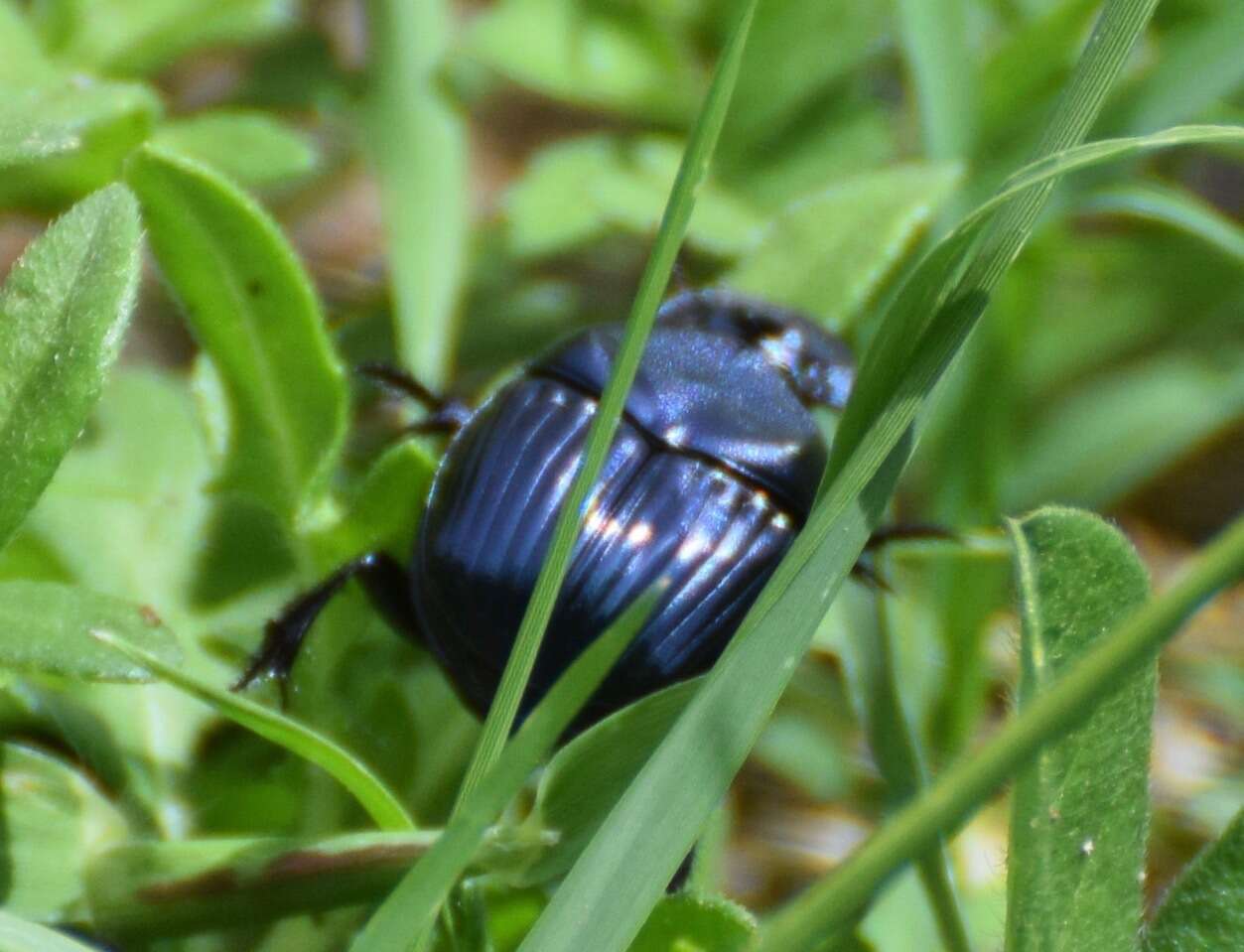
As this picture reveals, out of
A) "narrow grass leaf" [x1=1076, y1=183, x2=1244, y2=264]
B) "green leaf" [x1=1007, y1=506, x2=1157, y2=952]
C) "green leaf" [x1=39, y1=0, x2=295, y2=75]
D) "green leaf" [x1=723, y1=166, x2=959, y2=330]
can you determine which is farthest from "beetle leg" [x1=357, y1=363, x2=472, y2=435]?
"narrow grass leaf" [x1=1076, y1=183, x2=1244, y2=264]

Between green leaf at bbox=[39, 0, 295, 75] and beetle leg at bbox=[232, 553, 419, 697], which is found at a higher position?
green leaf at bbox=[39, 0, 295, 75]

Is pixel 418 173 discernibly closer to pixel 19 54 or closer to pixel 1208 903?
pixel 19 54

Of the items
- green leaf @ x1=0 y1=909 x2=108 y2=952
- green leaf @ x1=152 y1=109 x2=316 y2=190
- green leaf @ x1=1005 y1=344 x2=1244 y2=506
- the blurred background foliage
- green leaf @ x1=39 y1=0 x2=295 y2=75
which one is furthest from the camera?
green leaf @ x1=1005 y1=344 x2=1244 y2=506

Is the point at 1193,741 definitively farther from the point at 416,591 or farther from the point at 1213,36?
the point at 416,591

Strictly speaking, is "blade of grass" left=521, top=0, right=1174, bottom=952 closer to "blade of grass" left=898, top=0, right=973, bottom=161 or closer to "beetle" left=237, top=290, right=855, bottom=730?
"beetle" left=237, top=290, right=855, bottom=730

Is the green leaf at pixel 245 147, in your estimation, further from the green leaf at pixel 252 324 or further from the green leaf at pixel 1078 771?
the green leaf at pixel 1078 771

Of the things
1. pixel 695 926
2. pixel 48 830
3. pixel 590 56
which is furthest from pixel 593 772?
pixel 590 56

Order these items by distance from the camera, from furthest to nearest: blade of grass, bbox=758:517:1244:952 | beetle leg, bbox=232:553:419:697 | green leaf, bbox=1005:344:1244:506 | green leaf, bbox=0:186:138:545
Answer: green leaf, bbox=1005:344:1244:506 < beetle leg, bbox=232:553:419:697 < green leaf, bbox=0:186:138:545 < blade of grass, bbox=758:517:1244:952
